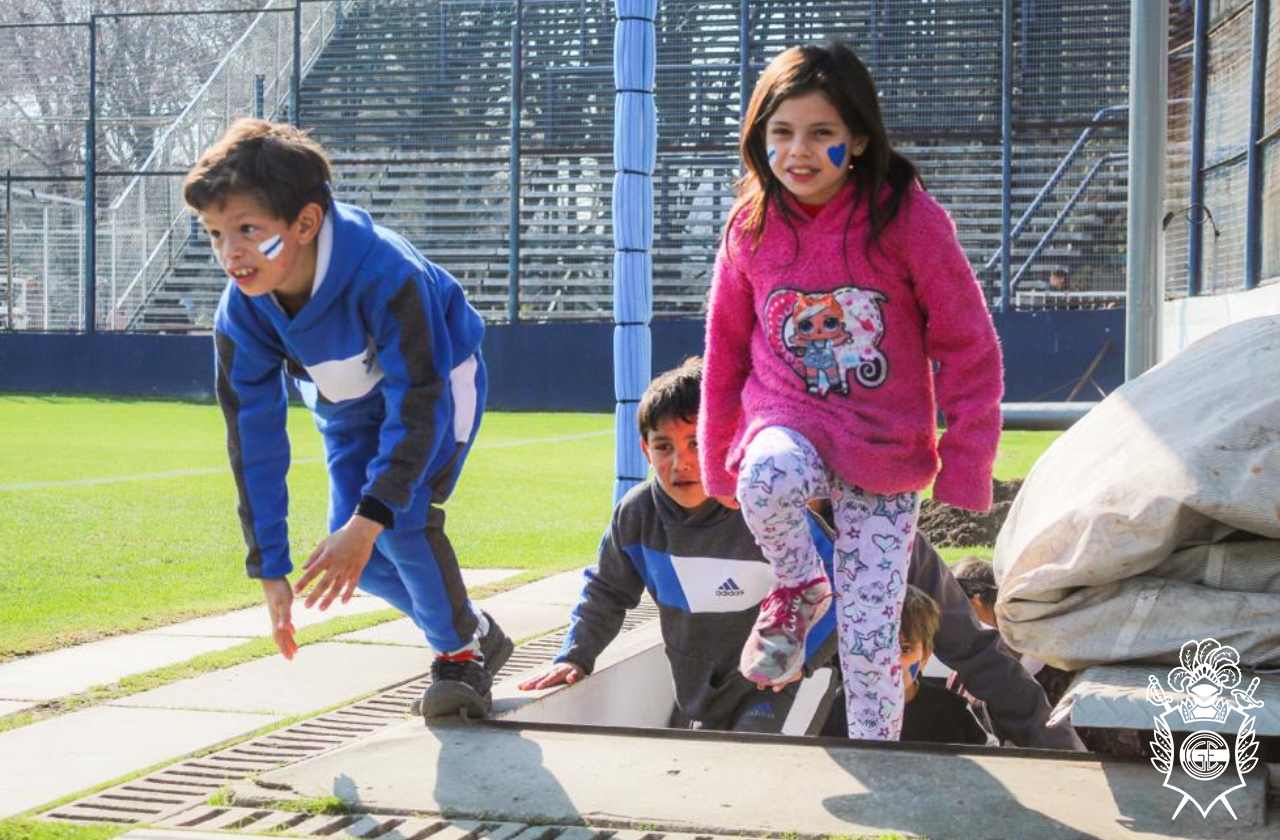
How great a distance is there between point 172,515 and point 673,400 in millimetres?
6154

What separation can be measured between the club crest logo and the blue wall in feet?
58.2

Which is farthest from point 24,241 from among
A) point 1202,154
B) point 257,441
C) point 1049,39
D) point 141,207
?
point 257,441

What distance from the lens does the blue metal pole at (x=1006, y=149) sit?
21.7 meters

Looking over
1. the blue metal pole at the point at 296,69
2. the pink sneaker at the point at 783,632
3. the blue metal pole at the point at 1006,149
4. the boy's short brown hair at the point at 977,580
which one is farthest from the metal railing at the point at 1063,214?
the pink sneaker at the point at 783,632

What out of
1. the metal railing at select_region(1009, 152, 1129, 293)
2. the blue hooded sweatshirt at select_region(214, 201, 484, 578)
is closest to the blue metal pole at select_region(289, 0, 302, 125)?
the metal railing at select_region(1009, 152, 1129, 293)

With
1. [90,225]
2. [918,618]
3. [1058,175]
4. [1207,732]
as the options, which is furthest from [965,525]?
[90,225]

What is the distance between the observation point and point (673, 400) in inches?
170

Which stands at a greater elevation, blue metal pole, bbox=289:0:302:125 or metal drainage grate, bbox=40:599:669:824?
blue metal pole, bbox=289:0:302:125

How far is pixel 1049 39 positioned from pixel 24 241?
1706 cm

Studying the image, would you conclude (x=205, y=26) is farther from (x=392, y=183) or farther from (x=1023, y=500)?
(x=1023, y=500)

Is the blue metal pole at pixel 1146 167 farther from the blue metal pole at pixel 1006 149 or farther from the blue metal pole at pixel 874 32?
the blue metal pole at pixel 874 32

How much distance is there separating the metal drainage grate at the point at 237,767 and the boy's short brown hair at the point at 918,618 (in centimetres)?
125

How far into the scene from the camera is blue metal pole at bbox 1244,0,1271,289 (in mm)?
9258

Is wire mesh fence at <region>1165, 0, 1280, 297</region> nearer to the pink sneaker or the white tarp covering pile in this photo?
the white tarp covering pile
